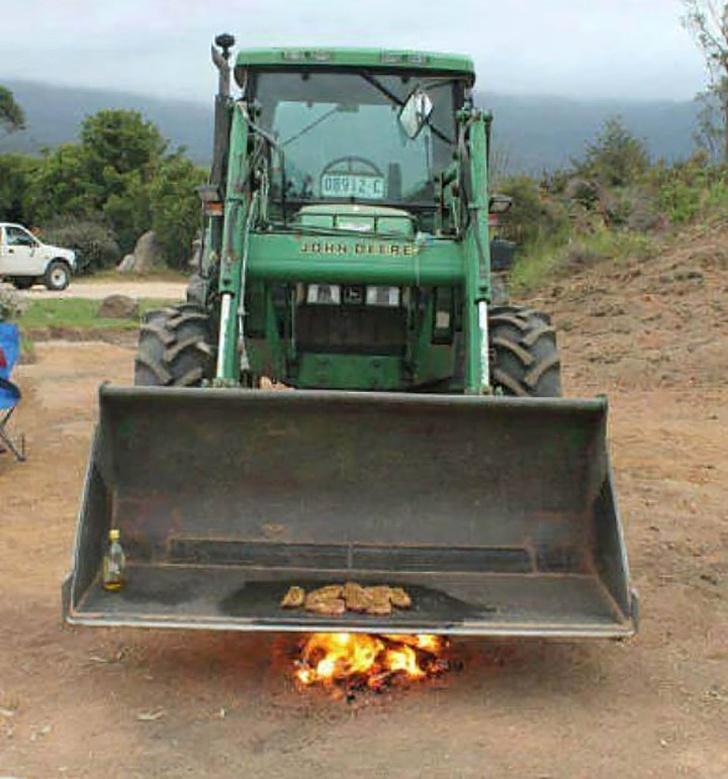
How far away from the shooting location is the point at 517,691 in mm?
4602

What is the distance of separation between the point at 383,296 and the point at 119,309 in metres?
13.3

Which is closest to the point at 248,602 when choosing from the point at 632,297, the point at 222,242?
the point at 222,242

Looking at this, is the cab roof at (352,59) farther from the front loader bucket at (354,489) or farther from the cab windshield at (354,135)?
the front loader bucket at (354,489)

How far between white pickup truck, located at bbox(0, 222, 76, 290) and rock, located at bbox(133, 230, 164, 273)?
7043 millimetres

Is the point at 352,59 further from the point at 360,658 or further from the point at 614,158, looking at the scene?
the point at 614,158

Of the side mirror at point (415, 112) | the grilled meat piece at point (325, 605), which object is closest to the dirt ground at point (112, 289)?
the side mirror at point (415, 112)

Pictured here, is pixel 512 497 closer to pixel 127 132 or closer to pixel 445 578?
pixel 445 578

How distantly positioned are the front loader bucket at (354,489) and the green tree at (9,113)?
2044 inches

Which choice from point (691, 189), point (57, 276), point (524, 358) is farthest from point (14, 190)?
point (524, 358)

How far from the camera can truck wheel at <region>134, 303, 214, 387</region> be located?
6.44m

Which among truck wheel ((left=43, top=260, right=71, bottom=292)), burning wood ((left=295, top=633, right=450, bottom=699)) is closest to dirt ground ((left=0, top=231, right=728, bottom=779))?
burning wood ((left=295, top=633, right=450, bottom=699))

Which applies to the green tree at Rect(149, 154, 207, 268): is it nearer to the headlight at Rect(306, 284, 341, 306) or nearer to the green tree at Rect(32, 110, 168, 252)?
the green tree at Rect(32, 110, 168, 252)

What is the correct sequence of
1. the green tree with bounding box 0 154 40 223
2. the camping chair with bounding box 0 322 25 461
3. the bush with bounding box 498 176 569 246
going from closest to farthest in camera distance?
the camping chair with bounding box 0 322 25 461 < the bush with bounding box 498 176 569 246 < the green tree with bounding box 0 154 40 223

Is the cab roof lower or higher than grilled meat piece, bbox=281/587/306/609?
higher
